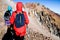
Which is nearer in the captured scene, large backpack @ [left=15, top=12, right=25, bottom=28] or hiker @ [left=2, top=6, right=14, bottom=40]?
large backpack @ [left=15, top=12, right=25, bottom=28]

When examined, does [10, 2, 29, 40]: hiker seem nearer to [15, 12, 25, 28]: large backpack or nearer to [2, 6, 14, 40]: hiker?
[15, 12, 25, 28]: large backpack

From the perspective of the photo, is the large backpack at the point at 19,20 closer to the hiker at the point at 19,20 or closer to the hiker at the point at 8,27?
the hiker at the point at 19,20

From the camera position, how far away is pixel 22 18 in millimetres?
14234

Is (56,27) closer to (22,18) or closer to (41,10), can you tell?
(41,10)

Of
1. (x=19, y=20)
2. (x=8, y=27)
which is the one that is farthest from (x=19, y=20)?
(x=8, y=27)

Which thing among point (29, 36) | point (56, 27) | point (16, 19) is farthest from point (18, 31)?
point (56, 27)

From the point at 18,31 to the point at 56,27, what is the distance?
26454 millimetres

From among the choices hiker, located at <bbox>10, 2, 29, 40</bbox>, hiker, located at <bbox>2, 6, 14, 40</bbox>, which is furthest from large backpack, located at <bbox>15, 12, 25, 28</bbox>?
hiker, located at <bbox>2, 6, 14, 40</bbox>

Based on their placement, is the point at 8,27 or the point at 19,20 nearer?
the point at 19,20

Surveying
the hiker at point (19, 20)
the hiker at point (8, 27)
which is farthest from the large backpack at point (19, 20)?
the hiker at point (8, 27)

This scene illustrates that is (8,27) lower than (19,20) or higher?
lower

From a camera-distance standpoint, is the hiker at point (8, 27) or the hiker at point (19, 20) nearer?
the hiker at point (19, 20)

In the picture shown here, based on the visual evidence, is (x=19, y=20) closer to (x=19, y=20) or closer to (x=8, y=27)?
(x=19, y=20)

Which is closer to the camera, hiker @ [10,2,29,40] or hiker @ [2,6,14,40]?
hiker @ [10,2,29,40]
